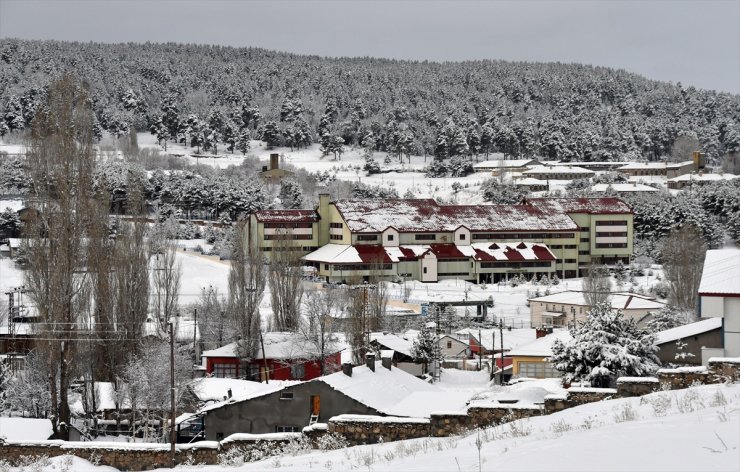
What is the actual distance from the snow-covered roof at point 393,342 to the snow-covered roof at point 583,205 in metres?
37.8

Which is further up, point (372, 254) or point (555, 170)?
point (555, 170)

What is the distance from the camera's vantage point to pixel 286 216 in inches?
2975

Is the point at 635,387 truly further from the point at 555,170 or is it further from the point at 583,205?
Answer: the point at 555,170

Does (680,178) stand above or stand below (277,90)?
below

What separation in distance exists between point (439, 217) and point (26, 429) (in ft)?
182

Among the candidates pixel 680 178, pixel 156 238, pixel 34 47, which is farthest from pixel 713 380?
pixel 34 47

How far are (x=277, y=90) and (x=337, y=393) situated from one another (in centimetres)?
15091

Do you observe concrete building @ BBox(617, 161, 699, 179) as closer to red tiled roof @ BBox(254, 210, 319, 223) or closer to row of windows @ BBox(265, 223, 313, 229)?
red tiled roof @ BBox(254, 210, 319, 223)

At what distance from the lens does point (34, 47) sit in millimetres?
185750

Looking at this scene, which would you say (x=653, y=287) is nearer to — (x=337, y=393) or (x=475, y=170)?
→ (x=337, y=393)

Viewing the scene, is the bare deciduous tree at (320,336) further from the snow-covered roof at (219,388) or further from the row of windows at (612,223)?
the row of windows at (612,223)

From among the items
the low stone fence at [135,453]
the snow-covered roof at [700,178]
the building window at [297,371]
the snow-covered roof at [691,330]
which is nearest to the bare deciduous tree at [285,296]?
the building window at [297,371]

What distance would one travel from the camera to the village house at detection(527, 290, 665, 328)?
51.4 metres

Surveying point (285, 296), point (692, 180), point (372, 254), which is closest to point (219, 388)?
point (285, 296)
